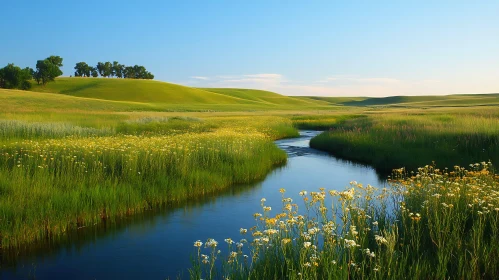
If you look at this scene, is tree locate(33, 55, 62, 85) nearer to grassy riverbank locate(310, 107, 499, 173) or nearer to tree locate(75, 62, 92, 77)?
tree locate(75, 62, 92, 77)

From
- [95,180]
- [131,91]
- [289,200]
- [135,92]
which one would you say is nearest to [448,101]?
[135,92]

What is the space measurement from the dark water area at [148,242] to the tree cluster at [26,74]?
9281cm

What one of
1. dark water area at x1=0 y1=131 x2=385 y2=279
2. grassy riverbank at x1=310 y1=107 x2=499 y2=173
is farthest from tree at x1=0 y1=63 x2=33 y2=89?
dark water area at x1=0 y1=131 x2=385 y2=279

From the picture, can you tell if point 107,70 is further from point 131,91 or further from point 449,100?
point 449,100

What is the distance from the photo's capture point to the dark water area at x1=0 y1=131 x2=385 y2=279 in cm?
764

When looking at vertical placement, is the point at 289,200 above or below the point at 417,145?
above

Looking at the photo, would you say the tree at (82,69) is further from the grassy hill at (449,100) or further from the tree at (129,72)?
the grassy hill at (449,100)

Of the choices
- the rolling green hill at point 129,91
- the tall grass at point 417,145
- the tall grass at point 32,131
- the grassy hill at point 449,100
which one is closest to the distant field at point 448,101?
the grassy hill at point 449,100

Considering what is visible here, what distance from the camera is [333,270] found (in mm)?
4871

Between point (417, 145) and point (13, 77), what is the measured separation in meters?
94.6

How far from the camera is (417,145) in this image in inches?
790

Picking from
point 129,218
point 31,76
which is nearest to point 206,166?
point 129,218

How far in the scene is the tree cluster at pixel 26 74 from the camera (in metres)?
88.0

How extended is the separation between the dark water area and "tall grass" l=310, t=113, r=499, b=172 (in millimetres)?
6688
